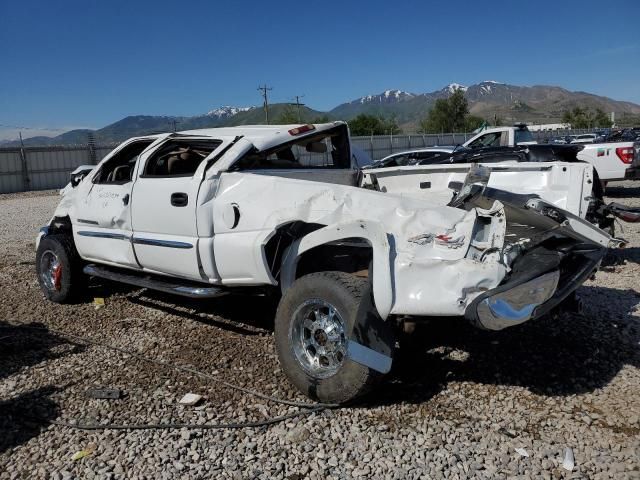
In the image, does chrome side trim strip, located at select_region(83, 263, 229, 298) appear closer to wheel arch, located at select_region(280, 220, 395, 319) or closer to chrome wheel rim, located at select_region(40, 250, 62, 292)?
chrome wheel rim, located at select_region(40, 250, 62, 292)

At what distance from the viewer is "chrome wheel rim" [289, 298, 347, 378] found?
3.78 meters

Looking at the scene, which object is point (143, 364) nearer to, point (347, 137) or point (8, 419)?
point (8, 419)

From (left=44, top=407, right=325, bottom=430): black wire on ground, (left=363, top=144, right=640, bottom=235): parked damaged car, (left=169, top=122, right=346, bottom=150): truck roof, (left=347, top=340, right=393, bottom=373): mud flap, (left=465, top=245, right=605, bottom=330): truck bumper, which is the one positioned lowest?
(left=44, top=407, right=325, bottom=430): black wire on ground

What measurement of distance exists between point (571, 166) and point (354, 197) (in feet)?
9.98

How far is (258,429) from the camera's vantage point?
3621 millimetres

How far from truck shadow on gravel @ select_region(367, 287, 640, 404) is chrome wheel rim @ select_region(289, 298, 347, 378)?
44cm

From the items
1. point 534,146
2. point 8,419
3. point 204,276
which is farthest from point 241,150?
point 534,146

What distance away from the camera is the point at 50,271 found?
659cm

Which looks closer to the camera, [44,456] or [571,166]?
[44,456]

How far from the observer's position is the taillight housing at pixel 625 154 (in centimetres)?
1316

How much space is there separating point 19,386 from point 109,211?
6.43ft

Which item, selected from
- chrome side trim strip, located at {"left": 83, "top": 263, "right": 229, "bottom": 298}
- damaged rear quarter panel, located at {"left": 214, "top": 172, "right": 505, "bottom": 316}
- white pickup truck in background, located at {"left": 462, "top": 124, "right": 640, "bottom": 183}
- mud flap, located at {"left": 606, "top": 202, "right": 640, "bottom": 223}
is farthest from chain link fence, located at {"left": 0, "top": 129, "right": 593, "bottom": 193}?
damaged rear quarter panel, located at {"left": 214, "top": 172, "right": 505, "bottom": 316}

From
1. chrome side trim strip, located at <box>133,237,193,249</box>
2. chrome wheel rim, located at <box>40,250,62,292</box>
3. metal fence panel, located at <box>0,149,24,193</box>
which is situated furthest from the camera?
metal fence panel, located at <box>0,149,24,193</box>

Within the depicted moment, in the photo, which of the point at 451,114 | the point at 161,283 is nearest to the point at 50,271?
the point at 161,283
